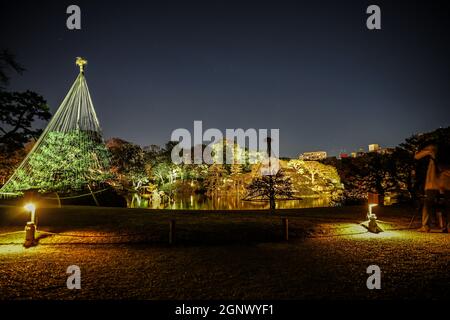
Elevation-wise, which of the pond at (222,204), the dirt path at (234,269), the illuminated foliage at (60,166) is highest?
the illuminated foliage at (60,166)

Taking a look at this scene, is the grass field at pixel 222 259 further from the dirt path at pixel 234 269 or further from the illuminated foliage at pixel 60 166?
the illuminated foliage at pixel 60 166

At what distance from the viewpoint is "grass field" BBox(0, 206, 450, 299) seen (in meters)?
4.30

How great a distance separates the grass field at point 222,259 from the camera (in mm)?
4305

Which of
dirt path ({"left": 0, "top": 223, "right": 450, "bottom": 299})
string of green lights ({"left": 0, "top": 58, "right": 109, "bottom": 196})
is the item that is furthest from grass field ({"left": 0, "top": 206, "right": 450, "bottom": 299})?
string of green lights ({"left": 0, "top": 58, "right": 109, "bottom": 196})

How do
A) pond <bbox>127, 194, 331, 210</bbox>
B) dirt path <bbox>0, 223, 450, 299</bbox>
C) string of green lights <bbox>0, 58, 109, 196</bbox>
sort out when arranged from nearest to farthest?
dirt path <bbox>0, 223, 450, 299</bbox>, string of green lights <bbox>0, 58, 109, 196</bbox>, pond <bbox>127, 194, 331, 210</bbox>

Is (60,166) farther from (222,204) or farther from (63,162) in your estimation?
(222,204)

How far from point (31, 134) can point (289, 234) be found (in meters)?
14.9

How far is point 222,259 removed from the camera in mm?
5984

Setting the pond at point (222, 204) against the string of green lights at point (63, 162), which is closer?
the string of green lights at point (63, 162)

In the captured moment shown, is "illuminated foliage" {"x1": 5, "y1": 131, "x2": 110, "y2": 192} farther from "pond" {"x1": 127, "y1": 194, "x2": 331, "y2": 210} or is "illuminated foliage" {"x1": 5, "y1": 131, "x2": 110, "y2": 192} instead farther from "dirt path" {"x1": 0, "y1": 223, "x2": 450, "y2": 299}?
"dirt path" {"x1": 0, "y1": 223, "x2": 450, "y2": 299}

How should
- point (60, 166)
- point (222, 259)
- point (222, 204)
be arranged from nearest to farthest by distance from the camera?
point (222, 259)
point (60, 166)
point (222, 204)

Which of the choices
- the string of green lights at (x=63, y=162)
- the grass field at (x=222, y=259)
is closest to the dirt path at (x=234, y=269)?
the grass field at (x=222, y=259)

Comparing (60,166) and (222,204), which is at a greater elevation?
(60,166)

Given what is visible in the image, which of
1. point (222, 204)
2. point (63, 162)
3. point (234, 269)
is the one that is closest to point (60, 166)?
point (63, 162)
